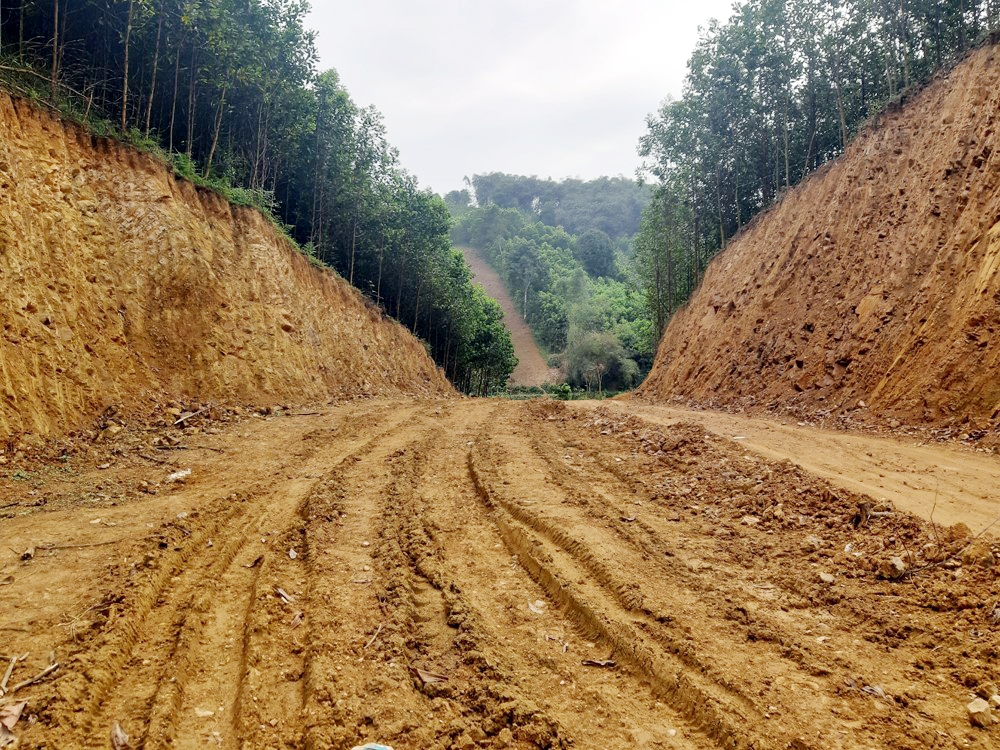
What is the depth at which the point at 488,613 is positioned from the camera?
12.1ft

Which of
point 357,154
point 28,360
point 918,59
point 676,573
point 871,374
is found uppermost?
point 918,59

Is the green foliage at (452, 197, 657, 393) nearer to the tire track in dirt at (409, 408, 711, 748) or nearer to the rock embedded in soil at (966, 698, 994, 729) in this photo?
the tire track in dirt at (409, 408, 711, 748)

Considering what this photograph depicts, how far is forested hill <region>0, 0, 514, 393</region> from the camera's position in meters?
11.7

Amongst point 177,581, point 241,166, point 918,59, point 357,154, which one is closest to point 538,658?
point 177,581

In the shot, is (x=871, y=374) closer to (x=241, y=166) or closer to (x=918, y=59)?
(x=918, y=59)

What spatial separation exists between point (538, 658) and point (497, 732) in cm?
66

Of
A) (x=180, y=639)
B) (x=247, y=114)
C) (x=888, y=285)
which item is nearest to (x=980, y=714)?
(x=180, y=639)

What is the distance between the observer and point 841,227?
15242 mm

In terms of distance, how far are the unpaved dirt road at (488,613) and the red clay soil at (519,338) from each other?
47764 millimetres

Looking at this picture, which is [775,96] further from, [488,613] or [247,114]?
[488,613]

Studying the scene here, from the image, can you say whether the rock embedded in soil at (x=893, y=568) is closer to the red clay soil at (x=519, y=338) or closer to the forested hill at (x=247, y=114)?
the forested hill at (x=247, y=114)

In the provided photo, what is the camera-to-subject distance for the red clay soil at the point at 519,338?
65812 mm

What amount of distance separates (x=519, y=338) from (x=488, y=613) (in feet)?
240

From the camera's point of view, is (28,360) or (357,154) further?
(357,154)
